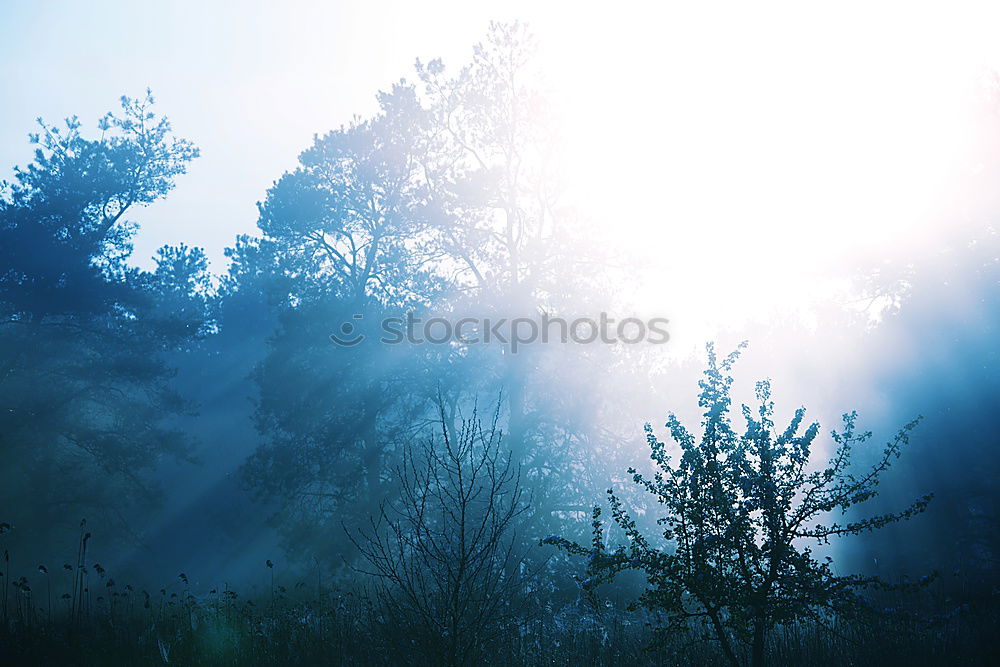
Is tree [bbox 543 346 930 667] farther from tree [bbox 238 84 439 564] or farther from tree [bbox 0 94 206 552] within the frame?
tree [bbox 0 94 206 552]

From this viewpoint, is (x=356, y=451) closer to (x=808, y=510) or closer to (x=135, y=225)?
(x=135, y=225)

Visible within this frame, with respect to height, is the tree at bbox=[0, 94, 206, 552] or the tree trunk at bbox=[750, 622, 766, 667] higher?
the tree at bbox=[0, 94, 206, 552]

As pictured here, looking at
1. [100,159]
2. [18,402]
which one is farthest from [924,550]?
[100,159]

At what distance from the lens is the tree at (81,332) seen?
16.9 metres

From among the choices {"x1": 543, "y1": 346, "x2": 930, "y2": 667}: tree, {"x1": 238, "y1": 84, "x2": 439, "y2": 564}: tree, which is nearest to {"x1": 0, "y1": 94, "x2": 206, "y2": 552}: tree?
{"x1": 238, "y1": 84, "x2": 439, "y2": 564}: tree

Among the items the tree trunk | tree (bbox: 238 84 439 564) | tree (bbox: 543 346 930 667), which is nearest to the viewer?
tree (bbox: 543 346 930 667)

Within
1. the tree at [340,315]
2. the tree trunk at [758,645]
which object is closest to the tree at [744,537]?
the tree trunk at [758,645]

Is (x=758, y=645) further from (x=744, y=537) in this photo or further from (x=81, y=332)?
(x=81, y=332)

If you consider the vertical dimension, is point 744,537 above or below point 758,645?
above

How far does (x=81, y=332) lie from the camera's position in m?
18.0

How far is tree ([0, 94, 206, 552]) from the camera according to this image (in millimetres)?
16859

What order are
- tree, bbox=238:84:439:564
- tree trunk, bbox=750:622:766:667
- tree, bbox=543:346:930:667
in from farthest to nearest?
tree, bbox=238:84:439:564 → tree trunk, bbox=750:622:766:667 → tree, bbox=543:346:930:667

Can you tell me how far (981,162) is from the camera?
20016 mm

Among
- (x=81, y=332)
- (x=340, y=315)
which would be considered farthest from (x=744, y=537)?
(x=81, y=332)
